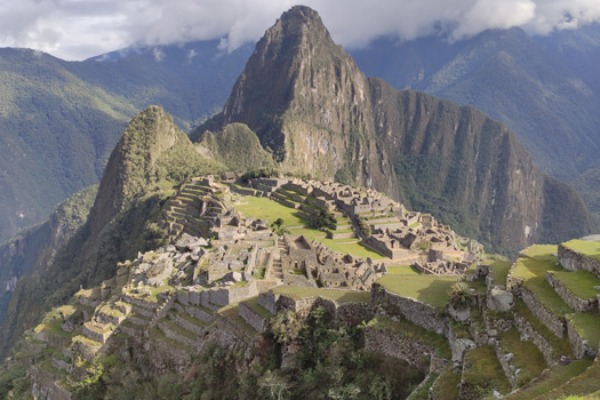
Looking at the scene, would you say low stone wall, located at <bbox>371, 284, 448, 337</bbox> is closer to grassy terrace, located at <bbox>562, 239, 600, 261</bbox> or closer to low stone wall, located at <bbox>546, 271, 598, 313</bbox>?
low stone wall, located at <bbox>546, 271, 598, 313</bbox>

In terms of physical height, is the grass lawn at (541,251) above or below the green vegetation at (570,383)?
above

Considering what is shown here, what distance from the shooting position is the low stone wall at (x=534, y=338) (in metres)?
12.6

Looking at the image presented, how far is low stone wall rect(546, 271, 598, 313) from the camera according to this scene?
13195 mm

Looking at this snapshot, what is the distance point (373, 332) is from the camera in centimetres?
1788

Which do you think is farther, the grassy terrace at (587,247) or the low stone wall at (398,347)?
the low stone wall at (398,347)

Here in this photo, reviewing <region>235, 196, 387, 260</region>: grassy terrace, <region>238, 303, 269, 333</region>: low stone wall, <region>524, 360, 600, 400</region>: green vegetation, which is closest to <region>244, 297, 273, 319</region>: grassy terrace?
<region>238, 303, 269, 333</region>: low stone wall

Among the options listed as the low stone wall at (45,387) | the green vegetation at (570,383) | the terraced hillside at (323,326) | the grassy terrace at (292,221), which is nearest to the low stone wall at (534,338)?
the terraced hillside at (323,326)

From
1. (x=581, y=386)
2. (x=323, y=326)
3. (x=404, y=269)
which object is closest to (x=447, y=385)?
(x=581, y=386)

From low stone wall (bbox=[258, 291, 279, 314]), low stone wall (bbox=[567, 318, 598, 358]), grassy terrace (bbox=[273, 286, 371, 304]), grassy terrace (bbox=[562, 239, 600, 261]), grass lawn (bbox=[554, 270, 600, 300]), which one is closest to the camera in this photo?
low stone wall (bbox=[567, 318, 598, 358])

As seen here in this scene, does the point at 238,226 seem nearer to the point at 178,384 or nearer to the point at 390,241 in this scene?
the point at 390,241

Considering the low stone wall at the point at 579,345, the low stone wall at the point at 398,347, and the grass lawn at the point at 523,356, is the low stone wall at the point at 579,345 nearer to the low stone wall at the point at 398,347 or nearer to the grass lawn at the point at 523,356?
the grass lawn at the point at 523,356

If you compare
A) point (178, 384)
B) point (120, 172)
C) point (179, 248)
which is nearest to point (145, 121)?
point (120, 172)

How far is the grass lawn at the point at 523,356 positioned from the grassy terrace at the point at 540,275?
43.3 inches

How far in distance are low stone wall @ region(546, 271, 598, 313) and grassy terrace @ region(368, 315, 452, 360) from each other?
3.43 m
